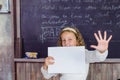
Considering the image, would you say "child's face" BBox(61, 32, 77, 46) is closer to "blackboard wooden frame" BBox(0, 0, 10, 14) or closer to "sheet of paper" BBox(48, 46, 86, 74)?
"sheet of paper" BBox(48, 46, 86, 74)

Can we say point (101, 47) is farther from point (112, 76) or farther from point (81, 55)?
point (112, 76)

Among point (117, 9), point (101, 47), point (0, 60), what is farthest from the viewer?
point (0, 60)

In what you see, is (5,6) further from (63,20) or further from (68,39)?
(68,39)

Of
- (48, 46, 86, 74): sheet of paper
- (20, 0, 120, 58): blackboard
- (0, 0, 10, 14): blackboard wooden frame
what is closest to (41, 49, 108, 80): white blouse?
(48, 46, 86, 74): sheet of paper

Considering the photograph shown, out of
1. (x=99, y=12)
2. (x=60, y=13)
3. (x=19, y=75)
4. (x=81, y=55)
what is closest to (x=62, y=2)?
(x=60, y=13)

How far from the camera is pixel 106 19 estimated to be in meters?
2.83

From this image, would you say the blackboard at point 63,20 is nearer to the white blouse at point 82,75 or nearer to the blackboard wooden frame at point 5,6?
the blackboard wooden frame at point 5,6

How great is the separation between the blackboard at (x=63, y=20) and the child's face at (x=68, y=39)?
78cm

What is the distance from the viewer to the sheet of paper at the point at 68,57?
1982 mm

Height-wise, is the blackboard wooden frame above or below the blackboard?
above

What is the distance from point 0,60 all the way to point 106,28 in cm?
108

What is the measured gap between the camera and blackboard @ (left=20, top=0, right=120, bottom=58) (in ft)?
9.29

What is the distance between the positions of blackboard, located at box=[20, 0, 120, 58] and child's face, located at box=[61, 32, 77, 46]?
0.78 meters

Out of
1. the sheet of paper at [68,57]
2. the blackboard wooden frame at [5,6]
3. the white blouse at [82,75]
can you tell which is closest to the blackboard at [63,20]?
the blackboard wooden frame at [5,6]
